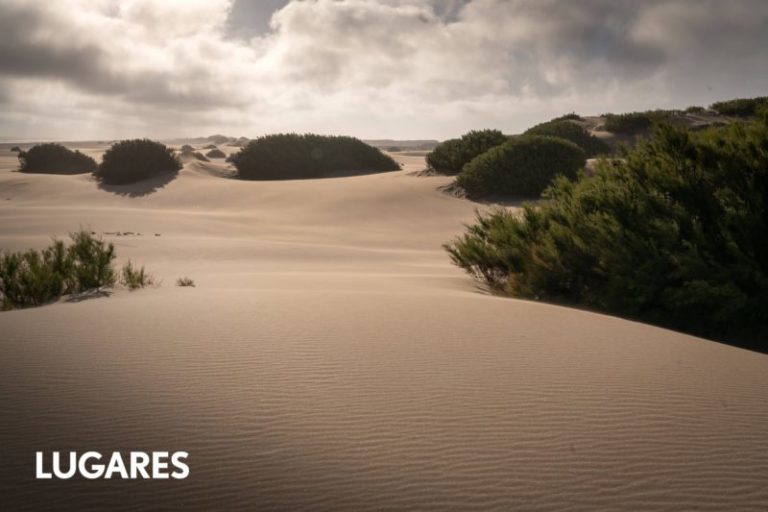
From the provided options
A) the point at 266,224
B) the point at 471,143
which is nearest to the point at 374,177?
the point at 471,143

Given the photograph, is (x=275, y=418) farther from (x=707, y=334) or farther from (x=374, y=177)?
(x=374, y=177)

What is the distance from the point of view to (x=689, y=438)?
7.34 ft

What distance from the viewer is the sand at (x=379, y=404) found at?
1875 millimetres

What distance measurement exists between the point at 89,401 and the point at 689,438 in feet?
8.42

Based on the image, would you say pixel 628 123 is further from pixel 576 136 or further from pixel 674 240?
pixel 674 240

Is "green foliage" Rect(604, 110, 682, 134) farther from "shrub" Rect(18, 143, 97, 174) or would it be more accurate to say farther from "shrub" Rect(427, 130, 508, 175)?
"shrub" Rect(18, 143, 97, 174)

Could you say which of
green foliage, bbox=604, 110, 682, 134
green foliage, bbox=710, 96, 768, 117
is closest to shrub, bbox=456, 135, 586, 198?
green foliage, bbox=604, 110, 682, 134

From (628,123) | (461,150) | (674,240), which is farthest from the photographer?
(628,123)

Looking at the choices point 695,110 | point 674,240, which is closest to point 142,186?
point 674,240

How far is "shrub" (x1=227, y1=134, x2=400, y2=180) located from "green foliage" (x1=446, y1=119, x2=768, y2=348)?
18683 mm

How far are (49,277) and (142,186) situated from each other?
16.5 meters

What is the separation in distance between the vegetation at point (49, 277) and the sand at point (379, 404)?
45.2 inches

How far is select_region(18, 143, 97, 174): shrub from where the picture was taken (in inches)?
1109

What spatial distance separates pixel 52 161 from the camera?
28.6 metres
